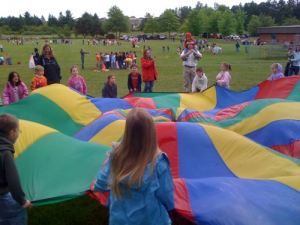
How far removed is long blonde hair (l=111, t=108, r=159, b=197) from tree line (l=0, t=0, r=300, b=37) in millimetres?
54180

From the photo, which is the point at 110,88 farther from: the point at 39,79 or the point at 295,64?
the point at 295,64

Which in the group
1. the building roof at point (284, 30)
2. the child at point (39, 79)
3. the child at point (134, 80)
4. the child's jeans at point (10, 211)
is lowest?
the child's jeans at point (10, 211)

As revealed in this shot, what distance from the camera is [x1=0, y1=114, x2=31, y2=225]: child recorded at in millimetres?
2719

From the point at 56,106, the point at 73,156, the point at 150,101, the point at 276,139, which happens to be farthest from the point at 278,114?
the point at 56,106

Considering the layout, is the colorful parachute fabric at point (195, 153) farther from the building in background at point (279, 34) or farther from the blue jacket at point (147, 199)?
the building in background at point (279, 34)

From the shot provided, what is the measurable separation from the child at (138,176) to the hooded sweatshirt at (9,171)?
26.0 inches

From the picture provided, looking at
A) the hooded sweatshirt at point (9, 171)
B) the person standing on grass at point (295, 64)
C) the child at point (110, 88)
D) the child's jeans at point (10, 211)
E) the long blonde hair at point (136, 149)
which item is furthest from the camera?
the person standing on grass at point (295, 64)

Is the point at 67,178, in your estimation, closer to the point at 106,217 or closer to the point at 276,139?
the point at 106,217

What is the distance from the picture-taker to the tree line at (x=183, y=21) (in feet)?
195

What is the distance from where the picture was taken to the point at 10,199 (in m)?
2.88

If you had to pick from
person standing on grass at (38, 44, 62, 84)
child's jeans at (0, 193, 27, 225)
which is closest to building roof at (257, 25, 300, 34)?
person standing on grass at (38, 44, 62, 84)

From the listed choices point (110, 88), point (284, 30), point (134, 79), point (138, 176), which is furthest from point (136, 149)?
point (284, 30)

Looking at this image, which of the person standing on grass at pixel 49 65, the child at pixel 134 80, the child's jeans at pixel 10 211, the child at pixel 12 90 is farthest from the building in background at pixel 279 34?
the child's jeans at pixel 10 211

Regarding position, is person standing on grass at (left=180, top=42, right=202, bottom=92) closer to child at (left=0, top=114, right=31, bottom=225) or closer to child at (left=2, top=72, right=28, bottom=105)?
child at (left=2, top=72, right=28, bottom=105)
